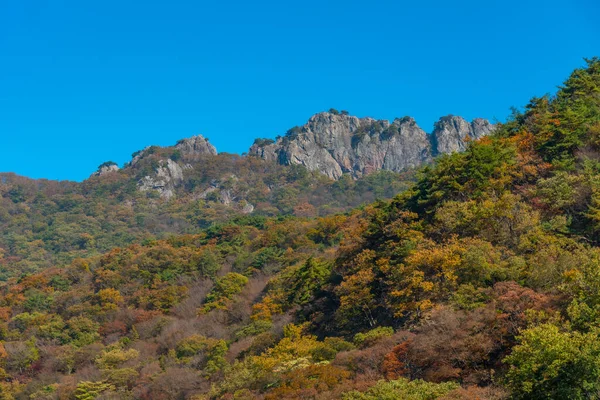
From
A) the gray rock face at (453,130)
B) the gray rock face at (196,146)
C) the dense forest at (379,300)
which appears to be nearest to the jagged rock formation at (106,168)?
the gray rock face at (196,146)

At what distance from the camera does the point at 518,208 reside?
29562 mm

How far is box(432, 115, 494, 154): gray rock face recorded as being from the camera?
6211 inches

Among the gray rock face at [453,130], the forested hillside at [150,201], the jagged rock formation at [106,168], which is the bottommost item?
the forested hillside at [150,201]

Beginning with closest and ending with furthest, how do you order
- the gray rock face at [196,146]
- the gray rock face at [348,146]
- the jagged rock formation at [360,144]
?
the gray rock face at [348,146] → the jagged rock formation at [360,144] → the gray rock face at [196,146]

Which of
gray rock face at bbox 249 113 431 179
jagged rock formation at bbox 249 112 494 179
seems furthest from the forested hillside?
jagged rock formation at bbox 249 112 494 179

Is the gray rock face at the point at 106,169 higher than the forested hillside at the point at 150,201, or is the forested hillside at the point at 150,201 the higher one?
the gray rock face at the point at 106,169

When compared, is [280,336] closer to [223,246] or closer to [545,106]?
[545,106]

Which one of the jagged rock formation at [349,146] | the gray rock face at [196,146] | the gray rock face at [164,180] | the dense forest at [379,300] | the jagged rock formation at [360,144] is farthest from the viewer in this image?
the gray rock face at [196,146]

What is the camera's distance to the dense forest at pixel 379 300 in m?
20.1

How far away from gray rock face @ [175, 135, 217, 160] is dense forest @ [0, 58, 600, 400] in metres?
84.8

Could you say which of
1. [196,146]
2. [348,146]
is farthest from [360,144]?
[196,146]

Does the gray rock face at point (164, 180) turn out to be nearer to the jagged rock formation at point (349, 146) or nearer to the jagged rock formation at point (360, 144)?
the jagged rock formation at point (349, 146)

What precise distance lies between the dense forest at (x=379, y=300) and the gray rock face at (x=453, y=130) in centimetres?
9776

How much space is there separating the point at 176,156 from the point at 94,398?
117 metres
